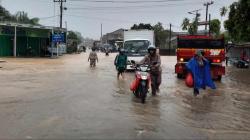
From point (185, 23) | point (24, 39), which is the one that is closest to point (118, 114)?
point (24, 39)

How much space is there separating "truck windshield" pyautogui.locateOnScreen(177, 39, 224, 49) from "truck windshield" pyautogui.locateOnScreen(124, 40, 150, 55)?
6.11m

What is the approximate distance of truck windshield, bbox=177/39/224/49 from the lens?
79.6 ft

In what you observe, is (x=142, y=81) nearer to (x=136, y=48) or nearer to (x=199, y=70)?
(x=199, y=70)

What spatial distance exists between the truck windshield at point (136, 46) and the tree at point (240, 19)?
7997mm

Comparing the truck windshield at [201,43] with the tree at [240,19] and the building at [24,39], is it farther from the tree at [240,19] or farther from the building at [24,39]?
the building at [24,39]

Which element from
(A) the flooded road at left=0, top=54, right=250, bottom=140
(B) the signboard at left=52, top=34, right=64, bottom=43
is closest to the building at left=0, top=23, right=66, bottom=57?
(B) the signboard at left=52, top=34, right=64, bottom=43

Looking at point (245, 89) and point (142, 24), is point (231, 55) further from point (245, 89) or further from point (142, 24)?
point (142, 24)

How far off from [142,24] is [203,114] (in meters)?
102

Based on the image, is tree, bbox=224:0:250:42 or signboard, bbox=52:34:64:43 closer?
tree, bbox=224:0:250:42

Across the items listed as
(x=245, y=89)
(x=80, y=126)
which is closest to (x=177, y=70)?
(x=245, y=89)

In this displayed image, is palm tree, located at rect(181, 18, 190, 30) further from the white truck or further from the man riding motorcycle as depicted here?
the man riding motorcycle

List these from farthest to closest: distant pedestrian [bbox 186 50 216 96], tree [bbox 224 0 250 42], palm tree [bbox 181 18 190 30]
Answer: palm tree [bbox 181 18 190 30] → tree [bbox 224 0 250 42] → distant pedestrian [bbox 186 50 216 96]

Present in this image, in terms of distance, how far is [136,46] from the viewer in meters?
31.5

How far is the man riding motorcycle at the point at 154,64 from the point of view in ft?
50.2
